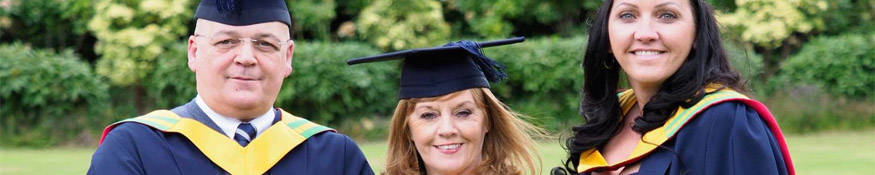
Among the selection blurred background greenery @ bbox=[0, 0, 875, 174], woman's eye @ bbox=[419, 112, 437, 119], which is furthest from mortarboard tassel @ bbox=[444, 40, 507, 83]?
blurred background greenery @ bbox=[0, 0, 875, 174]

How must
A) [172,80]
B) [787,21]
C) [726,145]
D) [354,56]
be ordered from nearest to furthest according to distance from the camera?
[726,145] → [172,80] → [354,56] → [787,21]

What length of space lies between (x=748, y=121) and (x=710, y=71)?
23cm

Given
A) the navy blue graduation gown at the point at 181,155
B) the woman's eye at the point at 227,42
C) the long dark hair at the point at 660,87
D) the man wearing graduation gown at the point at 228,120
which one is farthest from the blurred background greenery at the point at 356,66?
the woman's eye at the point at 227,42

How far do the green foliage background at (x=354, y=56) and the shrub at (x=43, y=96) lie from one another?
0.01 m

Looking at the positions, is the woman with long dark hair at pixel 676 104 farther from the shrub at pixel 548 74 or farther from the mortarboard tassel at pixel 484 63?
the shrub at pixel 548 74

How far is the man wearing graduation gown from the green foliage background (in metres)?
8.33

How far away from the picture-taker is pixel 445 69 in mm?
3723

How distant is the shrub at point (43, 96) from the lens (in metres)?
11.5

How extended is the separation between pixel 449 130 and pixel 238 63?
82 cm

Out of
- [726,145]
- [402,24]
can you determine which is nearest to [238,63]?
[726,145]

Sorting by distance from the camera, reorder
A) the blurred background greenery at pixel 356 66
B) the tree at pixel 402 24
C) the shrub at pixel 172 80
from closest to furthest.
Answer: the blurred background greenery at pixel 356 66 < the shrub at pixel 172 80 < the tree at pixel 402 24

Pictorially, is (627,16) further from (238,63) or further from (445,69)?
(238,63)

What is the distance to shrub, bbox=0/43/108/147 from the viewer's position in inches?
453

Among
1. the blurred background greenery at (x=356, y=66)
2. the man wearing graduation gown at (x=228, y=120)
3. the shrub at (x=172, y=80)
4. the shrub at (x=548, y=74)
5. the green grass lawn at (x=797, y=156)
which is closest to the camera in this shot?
→ the man wearing graduation gown at (x=228, y=120)
